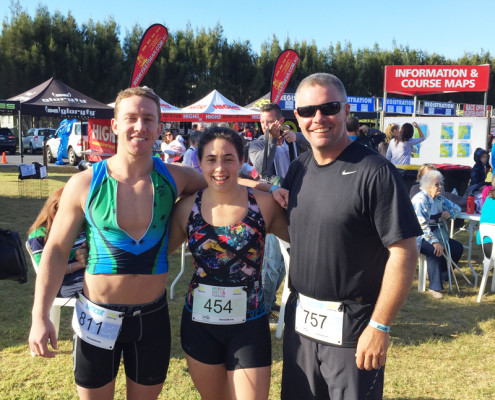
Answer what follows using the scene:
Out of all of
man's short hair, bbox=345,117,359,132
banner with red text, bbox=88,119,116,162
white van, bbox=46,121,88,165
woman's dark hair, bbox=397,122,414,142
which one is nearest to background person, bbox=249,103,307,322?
man's short hair, bbox=345,117,359,132

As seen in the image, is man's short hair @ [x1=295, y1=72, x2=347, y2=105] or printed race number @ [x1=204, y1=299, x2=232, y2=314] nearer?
man's short hair @ [x1=295, y1=72, x2=347, y2=105]

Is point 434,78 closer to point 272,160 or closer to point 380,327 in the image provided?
point 272,160

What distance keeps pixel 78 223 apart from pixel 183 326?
69 cm

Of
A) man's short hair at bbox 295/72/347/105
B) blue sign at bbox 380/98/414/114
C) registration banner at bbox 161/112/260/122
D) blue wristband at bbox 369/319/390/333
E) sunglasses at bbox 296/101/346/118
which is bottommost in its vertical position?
blue wristband at bbox 369/319/390/333

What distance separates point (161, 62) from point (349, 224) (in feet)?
120

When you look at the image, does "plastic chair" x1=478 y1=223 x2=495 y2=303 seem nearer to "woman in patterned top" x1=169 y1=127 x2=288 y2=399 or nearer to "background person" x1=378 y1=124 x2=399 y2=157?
"woman in patterned top" x1=169 y1=127 x2=288 y2=399

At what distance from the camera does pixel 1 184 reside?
46.6 feet

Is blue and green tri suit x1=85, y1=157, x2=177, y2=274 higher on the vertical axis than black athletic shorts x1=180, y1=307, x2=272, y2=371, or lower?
higher

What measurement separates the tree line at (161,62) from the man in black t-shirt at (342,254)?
30008 millimetres

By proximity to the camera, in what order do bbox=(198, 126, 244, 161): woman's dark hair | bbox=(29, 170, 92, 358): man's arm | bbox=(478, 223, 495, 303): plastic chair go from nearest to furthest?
1. bbox=(29, 170, 92, 358): man's arm
2. bbox=(198, 126, 244, 161): woman's dark hair
3. bbox=(478, 223, 495, 303): plastic chair

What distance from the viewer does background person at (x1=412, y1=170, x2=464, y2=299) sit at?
5.58 m

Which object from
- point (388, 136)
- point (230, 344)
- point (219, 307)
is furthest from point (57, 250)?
point (388, 136)

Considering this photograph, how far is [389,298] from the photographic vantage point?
182 cm

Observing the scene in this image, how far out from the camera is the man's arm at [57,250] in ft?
6.91
